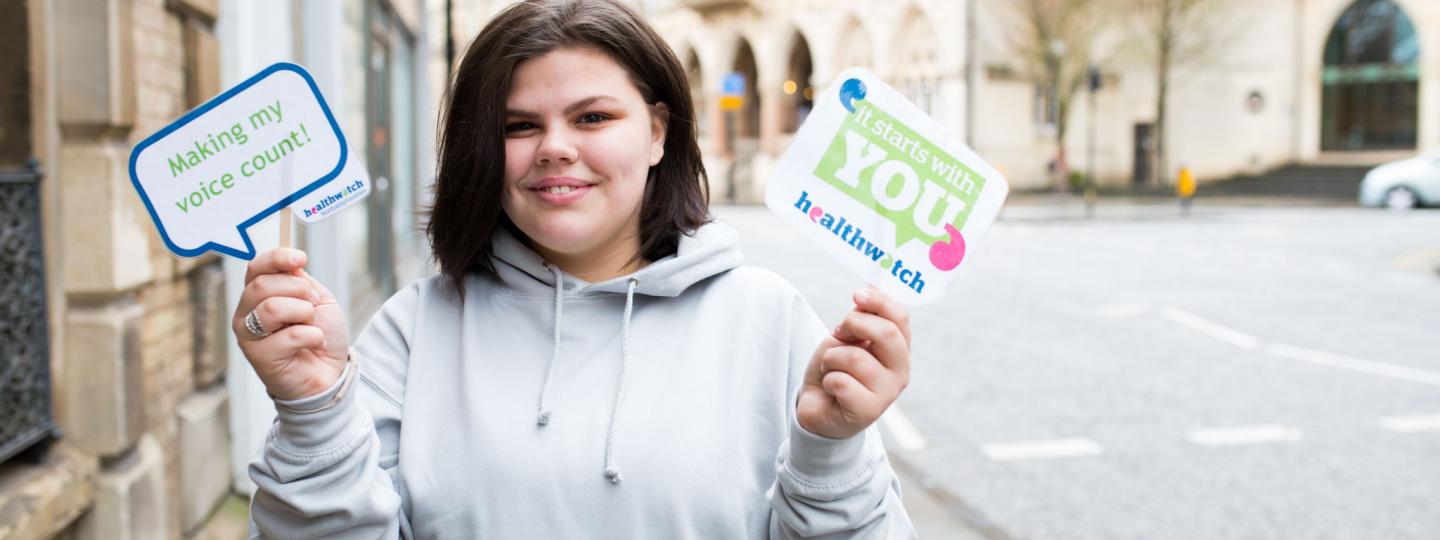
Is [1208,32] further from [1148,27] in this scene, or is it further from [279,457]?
[279,457]

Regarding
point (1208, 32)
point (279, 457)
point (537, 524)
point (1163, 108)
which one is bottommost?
point (537, 524)

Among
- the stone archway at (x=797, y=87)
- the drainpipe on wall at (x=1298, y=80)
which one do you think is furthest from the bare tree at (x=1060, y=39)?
the stone archway at (x=797, y=87)

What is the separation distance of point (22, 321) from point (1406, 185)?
28860mm

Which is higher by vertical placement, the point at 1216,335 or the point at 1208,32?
the point at 1208,32

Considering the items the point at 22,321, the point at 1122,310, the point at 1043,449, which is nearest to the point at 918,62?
the point at 1122,310

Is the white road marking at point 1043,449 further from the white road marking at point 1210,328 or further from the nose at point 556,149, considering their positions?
the nose at point 556,149

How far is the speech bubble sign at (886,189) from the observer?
1.69m

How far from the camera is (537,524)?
166 centimetres

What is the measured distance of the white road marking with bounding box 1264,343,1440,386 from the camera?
26.0 ft

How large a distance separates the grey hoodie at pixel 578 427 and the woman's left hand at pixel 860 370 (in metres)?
0.04

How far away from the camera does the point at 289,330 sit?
152cm

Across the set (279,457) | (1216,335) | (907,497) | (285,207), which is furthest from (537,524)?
(1216,335)

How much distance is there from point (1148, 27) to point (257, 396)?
115 ft

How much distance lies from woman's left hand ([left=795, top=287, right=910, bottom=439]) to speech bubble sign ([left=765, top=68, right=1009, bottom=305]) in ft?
0.38
